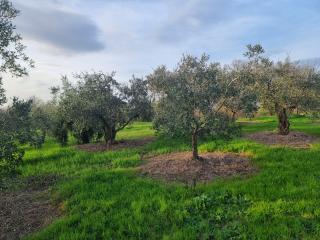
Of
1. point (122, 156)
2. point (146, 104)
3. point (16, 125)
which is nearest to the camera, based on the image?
point (16, 125)

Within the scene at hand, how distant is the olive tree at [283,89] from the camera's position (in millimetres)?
34438

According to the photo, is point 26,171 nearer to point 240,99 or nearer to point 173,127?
point 173,127

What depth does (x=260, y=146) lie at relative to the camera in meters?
26.9

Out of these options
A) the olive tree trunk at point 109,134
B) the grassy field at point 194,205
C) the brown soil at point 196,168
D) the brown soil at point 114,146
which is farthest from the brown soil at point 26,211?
the olive tree trunk at point 109,134

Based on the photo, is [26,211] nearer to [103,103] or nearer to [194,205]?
[194,205]

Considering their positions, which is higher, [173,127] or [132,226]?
[173,127]

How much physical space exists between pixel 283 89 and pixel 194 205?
22.5 meters

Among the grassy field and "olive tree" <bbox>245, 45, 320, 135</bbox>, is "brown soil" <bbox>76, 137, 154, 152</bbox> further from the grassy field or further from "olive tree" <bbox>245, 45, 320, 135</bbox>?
"olive tree" <bbox>245, 45, 320, 135</bbox>

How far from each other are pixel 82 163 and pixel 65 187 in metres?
7.54

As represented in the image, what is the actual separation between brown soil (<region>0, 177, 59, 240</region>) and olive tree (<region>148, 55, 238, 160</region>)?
25.7 ft

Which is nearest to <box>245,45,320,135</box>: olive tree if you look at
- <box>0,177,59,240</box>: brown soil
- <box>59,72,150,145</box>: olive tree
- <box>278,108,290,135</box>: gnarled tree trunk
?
<box>278,108,290,135</box>: gnarled tree trunk

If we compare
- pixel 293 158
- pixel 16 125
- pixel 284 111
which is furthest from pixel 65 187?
pixel 284 111

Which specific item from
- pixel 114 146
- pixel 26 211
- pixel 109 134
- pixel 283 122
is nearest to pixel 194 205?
pixel 26 211

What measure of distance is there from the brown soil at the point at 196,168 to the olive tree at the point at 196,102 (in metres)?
1.09
